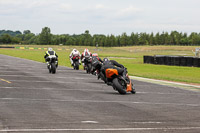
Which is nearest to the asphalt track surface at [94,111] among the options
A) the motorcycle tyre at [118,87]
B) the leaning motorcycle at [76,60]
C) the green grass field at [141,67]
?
the motorcycle tyre at [118,87]

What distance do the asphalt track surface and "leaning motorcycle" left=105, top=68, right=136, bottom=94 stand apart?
30cm

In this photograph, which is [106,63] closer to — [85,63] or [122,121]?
[122,121]

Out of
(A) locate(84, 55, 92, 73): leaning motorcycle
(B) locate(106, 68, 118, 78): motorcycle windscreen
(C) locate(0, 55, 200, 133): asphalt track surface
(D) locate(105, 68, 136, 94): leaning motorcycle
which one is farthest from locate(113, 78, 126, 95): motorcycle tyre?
(A) locate(84, 55, 92, 73): leaning motorcycle

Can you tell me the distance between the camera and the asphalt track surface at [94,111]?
890 cm

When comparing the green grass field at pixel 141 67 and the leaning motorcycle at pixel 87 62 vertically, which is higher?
the leaning motorcycle at pixel 87 62

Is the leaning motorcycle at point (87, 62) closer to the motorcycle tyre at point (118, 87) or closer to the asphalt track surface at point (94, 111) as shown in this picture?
the asphalt track surface at point (94, 111)

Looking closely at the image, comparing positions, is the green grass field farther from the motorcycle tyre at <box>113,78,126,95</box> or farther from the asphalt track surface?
the asphalt track surface

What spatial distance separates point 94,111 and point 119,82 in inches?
215

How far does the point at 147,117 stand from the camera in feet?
34.9

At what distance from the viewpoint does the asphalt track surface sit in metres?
8.90

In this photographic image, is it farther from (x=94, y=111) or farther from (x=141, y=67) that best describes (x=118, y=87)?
(x=141, y=67)

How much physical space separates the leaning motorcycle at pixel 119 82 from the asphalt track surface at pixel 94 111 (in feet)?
0.97

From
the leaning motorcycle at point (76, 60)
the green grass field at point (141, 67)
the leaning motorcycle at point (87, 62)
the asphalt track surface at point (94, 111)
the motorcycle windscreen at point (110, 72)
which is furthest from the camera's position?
the leaning motorcycle at point (76, 60)

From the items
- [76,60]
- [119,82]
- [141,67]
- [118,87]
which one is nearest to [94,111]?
[118,87]
